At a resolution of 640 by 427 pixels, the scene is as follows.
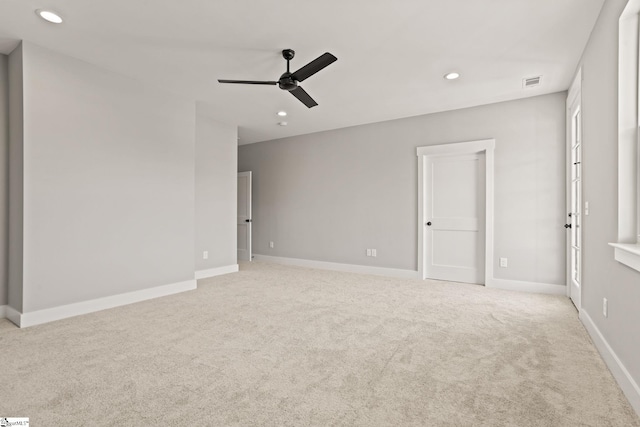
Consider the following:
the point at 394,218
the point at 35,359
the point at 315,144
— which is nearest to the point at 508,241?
the point at 394,218

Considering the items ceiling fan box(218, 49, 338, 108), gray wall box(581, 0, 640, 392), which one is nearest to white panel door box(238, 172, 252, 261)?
ceiling fan box(218, 49, 338, 108)

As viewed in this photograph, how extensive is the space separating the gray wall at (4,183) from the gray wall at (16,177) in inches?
3.2

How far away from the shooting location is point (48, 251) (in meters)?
3.11

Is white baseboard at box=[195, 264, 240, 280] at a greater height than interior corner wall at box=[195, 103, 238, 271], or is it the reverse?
interior corner wall at box=[195, 103, 238, 271]

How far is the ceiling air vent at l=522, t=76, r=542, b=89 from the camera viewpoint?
3734mm

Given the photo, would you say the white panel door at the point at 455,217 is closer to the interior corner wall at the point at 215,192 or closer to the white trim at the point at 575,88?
the white trim at the point at 575,88

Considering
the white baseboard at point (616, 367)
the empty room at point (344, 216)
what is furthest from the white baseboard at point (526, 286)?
the white baseboard at point (616, 367)

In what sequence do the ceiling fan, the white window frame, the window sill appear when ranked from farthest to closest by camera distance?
the ceiling fan, the white window frame, the window sill

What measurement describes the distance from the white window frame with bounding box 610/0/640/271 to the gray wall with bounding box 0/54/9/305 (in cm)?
507

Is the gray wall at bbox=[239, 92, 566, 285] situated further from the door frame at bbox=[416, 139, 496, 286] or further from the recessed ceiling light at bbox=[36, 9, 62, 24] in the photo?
the recessed ceiling light at bbox=[36, 9, 62, 24]

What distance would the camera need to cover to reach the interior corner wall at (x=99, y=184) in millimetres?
3059

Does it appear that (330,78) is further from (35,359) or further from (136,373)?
(35,359)

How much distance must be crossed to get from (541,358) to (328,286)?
2.71 meters

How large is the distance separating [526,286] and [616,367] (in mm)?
2506
